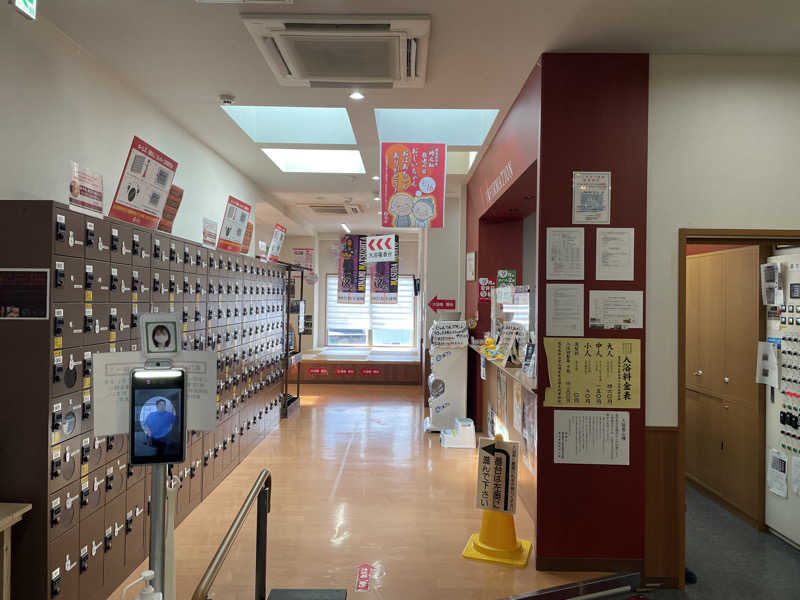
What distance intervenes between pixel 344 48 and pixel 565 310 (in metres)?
2.15

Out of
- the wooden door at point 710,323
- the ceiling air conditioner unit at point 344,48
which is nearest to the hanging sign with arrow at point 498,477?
the wooden door at point 710,323

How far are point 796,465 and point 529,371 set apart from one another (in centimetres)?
188

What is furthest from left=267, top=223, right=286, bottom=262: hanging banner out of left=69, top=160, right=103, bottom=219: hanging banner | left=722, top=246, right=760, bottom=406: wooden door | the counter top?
left=722, top=246, right=760, bottom=406: wooden door

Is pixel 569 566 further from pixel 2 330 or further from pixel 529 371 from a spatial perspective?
pixel 2 330

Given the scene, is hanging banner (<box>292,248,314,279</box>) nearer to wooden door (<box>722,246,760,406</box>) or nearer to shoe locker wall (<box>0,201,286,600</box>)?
shoe locker wall (<box>0,201,286,600</box>)

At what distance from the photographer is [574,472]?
10.7 ft

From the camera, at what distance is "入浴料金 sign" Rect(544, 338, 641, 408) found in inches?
127

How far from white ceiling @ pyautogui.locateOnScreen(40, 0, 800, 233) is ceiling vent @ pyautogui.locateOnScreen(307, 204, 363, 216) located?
4532mm

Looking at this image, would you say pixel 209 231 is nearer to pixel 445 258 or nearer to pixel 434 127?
pixel 434 127

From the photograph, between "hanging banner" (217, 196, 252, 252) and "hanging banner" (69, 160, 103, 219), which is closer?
"hanging banner" (69, 160, 103, 219)

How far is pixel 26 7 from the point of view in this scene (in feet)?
6.07

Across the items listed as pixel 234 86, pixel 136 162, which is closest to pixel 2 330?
pixel 136 162

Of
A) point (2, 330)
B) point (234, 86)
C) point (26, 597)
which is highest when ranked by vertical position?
point (234, 86)

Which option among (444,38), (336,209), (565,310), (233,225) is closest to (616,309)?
(565,310)
